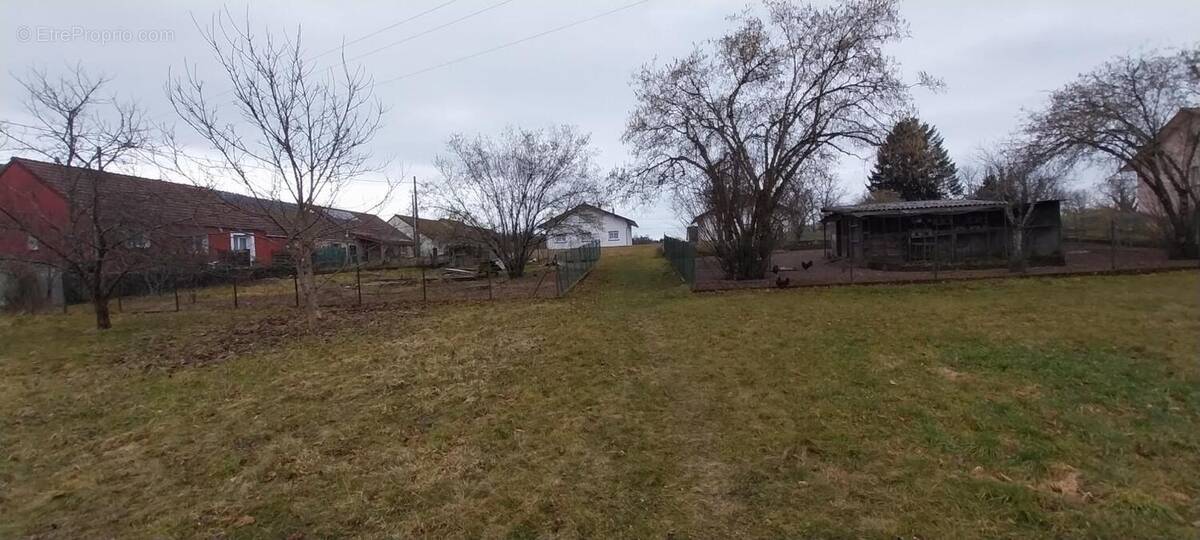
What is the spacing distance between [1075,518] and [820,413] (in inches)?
81.6

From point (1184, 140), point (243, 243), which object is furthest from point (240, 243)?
point (1184, 140)

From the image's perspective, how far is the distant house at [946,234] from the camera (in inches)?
818

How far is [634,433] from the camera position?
5020 mm

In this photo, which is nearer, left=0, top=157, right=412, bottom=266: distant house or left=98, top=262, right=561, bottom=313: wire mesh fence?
left=0, top=157, right=412, bottom=266: distant house

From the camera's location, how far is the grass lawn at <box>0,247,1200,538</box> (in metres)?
3.56

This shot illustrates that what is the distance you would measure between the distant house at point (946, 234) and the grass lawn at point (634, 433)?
1128 cm

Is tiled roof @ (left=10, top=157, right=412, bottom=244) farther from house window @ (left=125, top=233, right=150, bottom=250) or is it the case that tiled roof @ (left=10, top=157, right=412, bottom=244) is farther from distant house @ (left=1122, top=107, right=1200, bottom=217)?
distant house @ (left=1122, top=107, right=1200, bottom=217)

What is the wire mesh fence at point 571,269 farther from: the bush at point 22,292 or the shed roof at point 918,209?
the bush at point 22,292

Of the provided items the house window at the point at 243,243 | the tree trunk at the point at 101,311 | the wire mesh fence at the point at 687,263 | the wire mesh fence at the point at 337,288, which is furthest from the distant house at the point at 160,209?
the house window at the point at 243,243

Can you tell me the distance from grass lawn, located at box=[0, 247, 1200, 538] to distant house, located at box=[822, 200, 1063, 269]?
37.0ft

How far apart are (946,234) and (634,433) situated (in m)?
20.5

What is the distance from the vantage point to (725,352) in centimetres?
823

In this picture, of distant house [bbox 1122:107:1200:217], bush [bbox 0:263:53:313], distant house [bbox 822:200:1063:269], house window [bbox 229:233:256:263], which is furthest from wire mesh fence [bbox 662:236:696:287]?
house window [bbox 229:233:256:263]

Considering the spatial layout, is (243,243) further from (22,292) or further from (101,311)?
(101,311)
